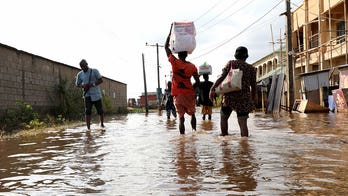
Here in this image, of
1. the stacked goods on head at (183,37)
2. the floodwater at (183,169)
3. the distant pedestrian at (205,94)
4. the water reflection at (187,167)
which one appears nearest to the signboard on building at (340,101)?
the distant pedestrian at (205,94)

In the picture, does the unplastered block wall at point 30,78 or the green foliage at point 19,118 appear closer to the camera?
the green foliage at point 19,118

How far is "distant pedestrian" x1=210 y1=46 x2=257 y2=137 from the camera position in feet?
19.8

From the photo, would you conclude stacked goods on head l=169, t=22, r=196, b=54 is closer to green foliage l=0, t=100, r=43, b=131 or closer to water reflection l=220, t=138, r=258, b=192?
water reflection l=220, t=138, r=258, b=192

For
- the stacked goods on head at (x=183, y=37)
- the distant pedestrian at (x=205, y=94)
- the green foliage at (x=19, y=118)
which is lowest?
the green foliage at (x=19, y=118)

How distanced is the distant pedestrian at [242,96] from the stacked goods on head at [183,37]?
1113 millimetres

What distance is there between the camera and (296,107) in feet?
61.1

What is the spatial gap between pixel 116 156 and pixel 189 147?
1.03 metres

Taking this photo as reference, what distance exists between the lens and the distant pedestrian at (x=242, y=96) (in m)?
6.03

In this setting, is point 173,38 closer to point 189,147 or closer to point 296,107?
point 189,147

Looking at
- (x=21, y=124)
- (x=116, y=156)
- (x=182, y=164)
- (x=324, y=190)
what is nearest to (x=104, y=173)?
(x=182, y=164)

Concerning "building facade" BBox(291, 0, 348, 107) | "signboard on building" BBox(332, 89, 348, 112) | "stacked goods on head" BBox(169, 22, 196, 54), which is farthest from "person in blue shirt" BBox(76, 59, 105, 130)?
"building facade" BBox(291, 0, 348, 107)

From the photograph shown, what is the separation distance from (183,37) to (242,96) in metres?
1.78

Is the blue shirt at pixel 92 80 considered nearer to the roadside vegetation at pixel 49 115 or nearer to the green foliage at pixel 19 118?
the roadside vegetation at pixel 49 115

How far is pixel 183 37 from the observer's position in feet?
23.7
